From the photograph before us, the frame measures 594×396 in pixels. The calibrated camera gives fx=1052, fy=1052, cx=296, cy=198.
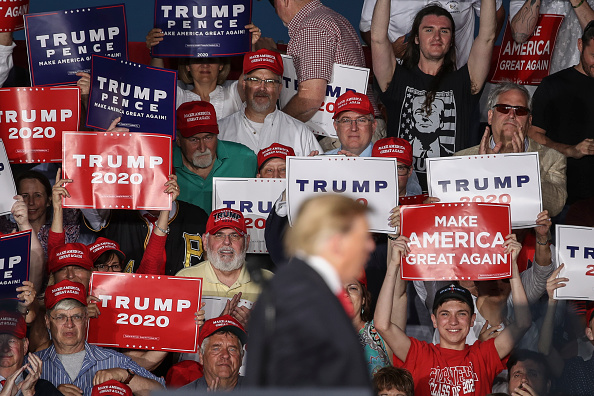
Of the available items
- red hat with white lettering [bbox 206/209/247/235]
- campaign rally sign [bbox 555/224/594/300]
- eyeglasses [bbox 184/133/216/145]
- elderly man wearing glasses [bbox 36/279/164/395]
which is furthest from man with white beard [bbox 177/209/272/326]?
Answer: campaign rally sign [bbox 555/224/594/300]

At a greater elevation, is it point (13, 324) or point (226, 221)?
point (226, 221)

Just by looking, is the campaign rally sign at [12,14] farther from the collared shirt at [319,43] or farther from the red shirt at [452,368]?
the red shirt at [452,368]

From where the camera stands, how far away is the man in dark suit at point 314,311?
2.67 metres

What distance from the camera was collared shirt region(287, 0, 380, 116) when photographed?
23.6 feet

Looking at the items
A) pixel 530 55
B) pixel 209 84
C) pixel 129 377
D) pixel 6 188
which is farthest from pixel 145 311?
pixel 530 55

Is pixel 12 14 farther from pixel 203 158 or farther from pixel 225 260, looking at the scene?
pixel 225 260


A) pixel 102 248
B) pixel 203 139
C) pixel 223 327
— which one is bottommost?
pixel 223 327

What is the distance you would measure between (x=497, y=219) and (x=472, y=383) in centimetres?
92

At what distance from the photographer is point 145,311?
18.5ft

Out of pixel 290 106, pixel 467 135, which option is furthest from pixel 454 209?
pixel 290 106

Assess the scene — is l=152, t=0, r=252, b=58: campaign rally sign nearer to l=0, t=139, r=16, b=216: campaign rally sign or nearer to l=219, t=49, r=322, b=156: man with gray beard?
l=219, t=49, r=322, b=156: man with gray beard

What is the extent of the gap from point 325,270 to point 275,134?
4142mm

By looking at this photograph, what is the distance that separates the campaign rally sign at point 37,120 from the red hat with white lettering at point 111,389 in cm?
177

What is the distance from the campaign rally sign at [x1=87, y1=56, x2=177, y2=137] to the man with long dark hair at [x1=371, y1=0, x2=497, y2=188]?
1.44 meters
